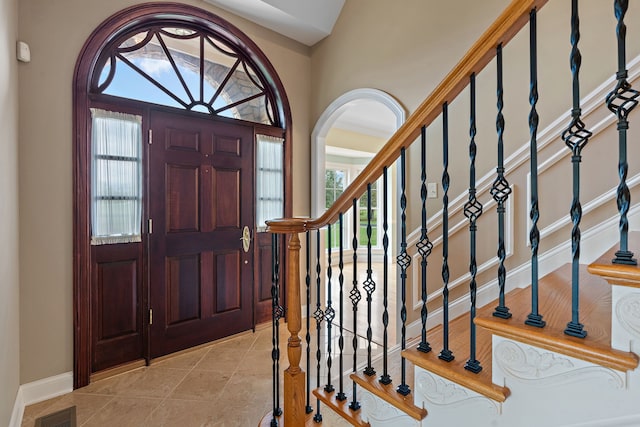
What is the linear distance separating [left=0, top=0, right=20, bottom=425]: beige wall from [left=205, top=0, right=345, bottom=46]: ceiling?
163 centimetres

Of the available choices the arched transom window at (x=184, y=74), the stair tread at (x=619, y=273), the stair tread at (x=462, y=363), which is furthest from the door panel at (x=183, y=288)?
the stair tread at (x=619, y=273)

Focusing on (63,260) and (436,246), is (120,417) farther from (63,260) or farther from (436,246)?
(436,246)

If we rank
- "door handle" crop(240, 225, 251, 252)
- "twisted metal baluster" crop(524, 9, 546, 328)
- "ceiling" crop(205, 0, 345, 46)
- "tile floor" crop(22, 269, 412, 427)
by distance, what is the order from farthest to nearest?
"door handle" crop(240, 225, 251, 252), "ceiling" crop(205, 0, 345, 46), "tile floor" crop(22, 269, 412, 427), "twisted metal baluster" crop(524, 9, 546, 328)

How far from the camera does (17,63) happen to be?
2.04 m

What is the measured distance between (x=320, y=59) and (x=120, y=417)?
11.8ft

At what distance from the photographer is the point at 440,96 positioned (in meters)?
1.14

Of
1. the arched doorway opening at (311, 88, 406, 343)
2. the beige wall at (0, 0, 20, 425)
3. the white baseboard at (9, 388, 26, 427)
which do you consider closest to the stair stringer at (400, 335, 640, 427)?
the arched doorway opening at (311, 88, 406, 343)

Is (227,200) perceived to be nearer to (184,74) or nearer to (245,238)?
(245,238)

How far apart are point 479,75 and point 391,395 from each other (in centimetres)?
221

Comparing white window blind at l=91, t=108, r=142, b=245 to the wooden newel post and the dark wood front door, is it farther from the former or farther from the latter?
the wooden newel post

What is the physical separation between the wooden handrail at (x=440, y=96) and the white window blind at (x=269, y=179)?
1747 mm

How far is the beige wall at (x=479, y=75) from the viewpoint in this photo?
6.15 ft

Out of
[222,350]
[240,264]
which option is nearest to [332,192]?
[240,264]

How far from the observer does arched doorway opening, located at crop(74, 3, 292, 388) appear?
7.74 feet
